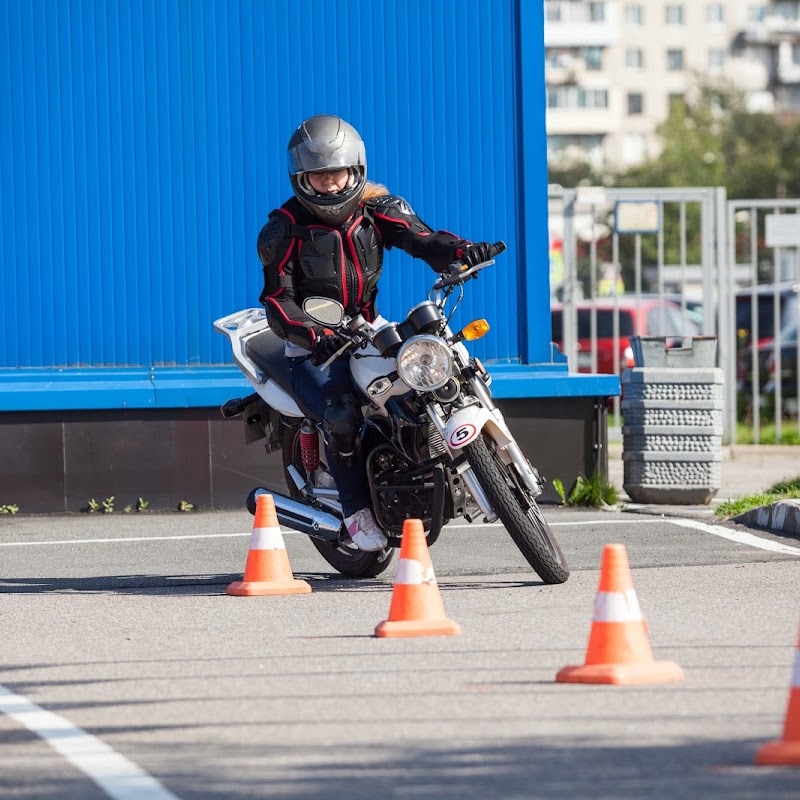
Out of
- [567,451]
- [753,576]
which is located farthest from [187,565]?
[567,451]

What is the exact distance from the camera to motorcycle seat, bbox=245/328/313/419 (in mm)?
8133

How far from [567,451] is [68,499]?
10.9 feet

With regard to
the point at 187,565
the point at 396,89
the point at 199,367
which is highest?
the point at 396,89

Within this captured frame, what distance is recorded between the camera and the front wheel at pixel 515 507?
23.6ft

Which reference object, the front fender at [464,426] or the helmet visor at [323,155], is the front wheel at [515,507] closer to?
the front fender at [464,426]

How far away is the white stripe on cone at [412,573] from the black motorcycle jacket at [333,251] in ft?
5.40

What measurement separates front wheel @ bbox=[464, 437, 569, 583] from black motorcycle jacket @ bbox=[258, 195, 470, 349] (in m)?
1.00

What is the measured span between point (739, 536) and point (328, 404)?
2.91m

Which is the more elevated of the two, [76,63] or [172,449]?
[76,63]

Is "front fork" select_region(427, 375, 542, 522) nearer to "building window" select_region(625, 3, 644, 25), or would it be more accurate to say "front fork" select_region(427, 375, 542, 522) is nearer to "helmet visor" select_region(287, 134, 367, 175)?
"helmet visor" select_region(287, 134, 367, 175)

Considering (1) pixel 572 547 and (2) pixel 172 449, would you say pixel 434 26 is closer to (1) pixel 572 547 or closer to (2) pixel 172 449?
(2) pixel 172 449

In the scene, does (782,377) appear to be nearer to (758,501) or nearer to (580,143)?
(758,501)

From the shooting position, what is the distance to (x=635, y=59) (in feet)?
330

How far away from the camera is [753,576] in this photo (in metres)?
7.81
